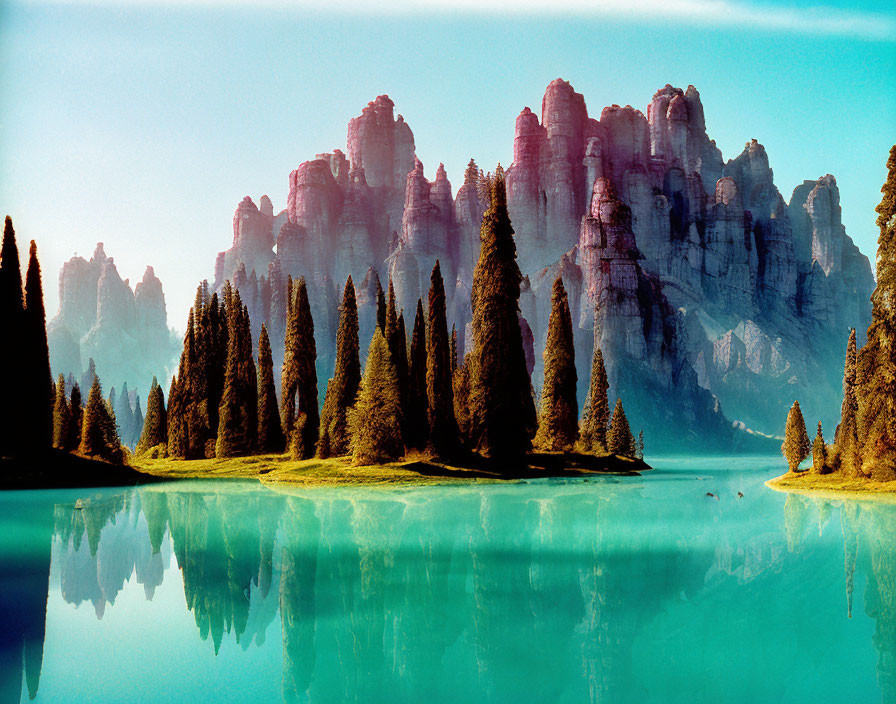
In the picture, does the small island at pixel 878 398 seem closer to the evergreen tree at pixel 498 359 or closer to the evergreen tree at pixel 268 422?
the evergreen tree at pixel 498 359

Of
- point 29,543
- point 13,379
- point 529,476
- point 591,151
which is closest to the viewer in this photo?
point 29,543

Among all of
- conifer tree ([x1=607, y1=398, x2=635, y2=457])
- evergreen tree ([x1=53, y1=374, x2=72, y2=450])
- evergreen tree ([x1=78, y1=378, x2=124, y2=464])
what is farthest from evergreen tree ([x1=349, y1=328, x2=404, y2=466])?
conifer tree ([x1=607, y1=398, x2=635, y2=457])

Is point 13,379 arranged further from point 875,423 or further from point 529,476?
point 875,423

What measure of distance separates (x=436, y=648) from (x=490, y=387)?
3277 cm

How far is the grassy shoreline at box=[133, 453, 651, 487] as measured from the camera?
36.7 meters

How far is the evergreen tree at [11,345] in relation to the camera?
36.5 metres

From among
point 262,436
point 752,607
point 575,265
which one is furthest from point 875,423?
point 575,265

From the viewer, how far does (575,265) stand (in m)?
141

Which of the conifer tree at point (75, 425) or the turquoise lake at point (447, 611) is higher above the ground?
the conifer tree at point (75, 425)

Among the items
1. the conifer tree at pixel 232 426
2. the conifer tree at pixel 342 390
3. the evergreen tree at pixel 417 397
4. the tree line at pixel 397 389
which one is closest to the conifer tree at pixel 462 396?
the tree line at pixel 397 389

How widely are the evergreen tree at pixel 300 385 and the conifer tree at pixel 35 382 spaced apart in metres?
14.9

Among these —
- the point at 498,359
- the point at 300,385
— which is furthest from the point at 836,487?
the point at 300,385

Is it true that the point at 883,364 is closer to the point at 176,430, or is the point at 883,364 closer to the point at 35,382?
the point at 35,382

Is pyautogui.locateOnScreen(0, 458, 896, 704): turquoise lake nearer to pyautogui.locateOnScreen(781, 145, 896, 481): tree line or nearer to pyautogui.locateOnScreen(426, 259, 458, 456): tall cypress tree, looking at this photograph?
pyautogui.locateOnScreen(781, 145, 896, 481): tree line
